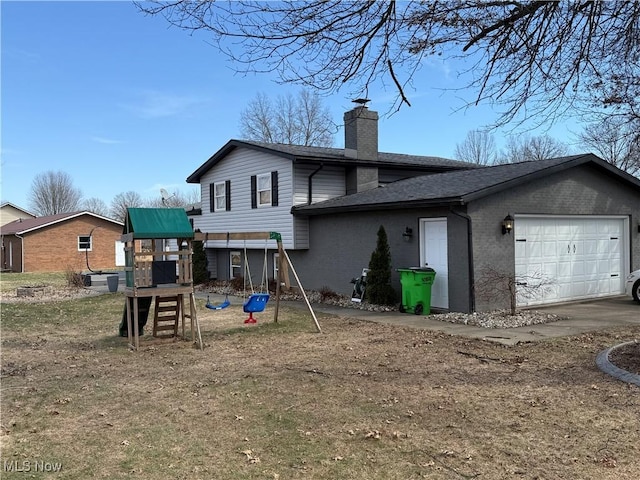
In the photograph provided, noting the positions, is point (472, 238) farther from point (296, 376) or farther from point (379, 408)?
point (379, 408)

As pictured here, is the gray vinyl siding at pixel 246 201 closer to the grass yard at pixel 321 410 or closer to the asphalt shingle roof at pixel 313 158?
the asphalt shingle roof at pixel 313 158

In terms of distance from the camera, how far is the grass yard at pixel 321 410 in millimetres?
4180

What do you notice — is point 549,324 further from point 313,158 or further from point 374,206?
point 313,158

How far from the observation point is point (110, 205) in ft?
250

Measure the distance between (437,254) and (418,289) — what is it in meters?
1.04

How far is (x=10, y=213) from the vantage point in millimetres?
55344

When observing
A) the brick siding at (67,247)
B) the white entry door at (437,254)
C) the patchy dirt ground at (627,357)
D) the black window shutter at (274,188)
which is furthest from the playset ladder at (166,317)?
the brick siding at (67,247)

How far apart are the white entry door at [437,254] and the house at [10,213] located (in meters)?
53.2

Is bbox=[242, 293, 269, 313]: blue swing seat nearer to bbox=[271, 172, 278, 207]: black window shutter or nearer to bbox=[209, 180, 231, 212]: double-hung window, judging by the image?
bbox=[271, 172, 278, 207]: black window shutter

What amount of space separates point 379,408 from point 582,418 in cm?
190

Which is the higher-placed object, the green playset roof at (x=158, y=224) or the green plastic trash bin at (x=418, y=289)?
the green playset roof at (x=158, y=224)

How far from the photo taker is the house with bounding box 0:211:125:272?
3697 cm

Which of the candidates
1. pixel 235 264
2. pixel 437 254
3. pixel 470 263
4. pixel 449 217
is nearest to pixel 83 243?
pixel 235 264

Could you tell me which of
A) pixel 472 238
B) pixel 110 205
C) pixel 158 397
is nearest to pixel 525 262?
pixel 472 238
